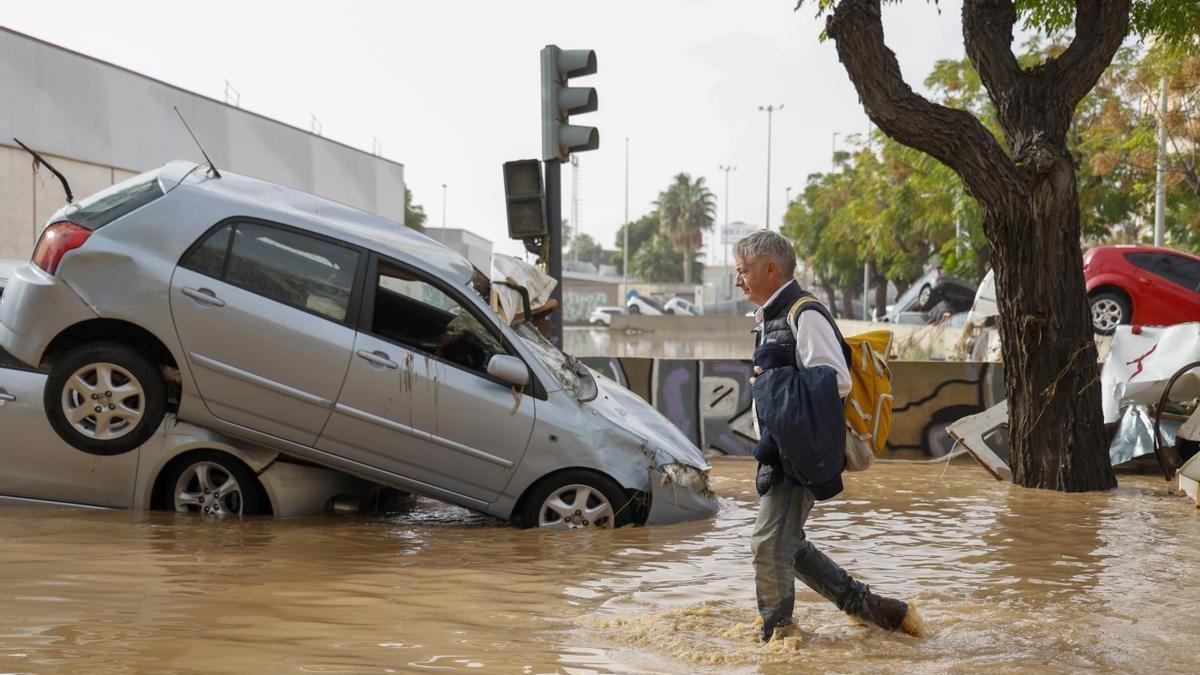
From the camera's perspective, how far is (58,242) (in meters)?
7.50

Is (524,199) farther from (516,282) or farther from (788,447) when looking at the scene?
(788,447)

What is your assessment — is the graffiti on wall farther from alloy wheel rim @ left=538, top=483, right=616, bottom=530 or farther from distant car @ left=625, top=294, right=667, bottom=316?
distant car @ left=625, top=294, right=667, bottom=316

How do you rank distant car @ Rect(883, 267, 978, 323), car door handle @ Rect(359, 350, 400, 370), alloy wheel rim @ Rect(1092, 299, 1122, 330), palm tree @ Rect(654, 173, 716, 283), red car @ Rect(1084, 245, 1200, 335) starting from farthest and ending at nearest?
palm tree @ Rect(654, 173, 716, 283) < distant car @ Rect(883, 267, 978, 323) < alloy wheel rim @ Rect(1092, 299, 1122, 330) < red car @ Rect(1084, 245, 1200, 335) < car door handle @ Rect(359, 350, 400, 370)

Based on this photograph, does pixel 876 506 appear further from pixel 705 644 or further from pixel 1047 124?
pixel 705 644

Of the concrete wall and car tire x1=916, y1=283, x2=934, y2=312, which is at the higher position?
the concrete wall

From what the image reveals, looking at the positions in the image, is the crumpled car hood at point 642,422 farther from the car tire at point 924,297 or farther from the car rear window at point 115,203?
the car tire at point 924,297

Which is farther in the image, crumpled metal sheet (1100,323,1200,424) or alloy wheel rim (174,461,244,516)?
crumpled metal sheet (1100,323,1200,424)

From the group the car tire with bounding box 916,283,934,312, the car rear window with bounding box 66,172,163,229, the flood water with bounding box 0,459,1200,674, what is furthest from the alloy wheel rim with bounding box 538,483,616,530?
the car tire with bounding box 916,283,934,312

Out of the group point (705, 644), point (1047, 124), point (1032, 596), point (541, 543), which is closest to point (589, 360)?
point (1047, 124)

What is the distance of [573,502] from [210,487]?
212cm

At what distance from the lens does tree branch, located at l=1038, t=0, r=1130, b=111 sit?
10.3 m

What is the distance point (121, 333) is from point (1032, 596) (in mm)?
5070

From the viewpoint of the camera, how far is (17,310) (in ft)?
24.8

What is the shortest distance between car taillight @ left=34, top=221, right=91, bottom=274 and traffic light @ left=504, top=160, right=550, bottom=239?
12.1ft
